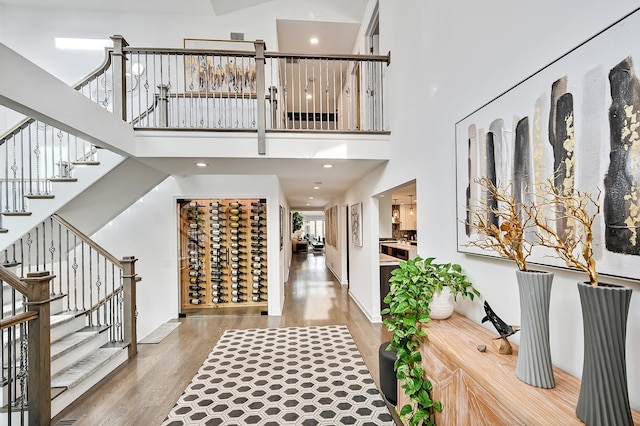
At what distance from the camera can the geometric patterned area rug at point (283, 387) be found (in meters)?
2.41

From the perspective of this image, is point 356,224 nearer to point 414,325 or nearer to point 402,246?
point 402,246

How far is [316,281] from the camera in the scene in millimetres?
8148

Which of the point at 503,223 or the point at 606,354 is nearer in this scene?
the point at 606,354

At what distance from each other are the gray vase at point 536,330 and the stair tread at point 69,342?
147 inches

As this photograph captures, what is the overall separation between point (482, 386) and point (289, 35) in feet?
23.2

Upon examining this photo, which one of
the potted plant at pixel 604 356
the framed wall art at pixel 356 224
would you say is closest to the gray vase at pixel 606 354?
the potted plant at pixel 604 356

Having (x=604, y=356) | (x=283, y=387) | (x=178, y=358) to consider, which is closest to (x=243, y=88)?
(x=178, y=358)

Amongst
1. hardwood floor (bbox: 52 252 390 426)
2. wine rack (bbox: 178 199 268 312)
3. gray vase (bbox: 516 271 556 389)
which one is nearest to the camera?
gray vase (bbox: 516 271 556 389)

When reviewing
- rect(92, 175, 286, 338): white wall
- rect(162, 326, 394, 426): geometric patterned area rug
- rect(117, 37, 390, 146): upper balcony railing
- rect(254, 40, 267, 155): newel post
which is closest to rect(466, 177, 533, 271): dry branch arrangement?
rect(162, 326, 394, 426): geometric patterned area rug

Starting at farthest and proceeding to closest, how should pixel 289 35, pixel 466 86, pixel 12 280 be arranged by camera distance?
1. pixel 289 35
2. pixel 12 280
3. pixel 466 86

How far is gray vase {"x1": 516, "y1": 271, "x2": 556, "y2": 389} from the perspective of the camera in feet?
3.61

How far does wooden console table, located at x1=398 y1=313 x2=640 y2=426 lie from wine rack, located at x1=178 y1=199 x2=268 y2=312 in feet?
13.4

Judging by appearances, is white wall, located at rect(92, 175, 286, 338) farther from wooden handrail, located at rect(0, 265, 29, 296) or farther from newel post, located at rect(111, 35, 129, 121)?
wooden handrail, located at rect(0, 265, 29, 296)

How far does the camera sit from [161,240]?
5281 millimetres
